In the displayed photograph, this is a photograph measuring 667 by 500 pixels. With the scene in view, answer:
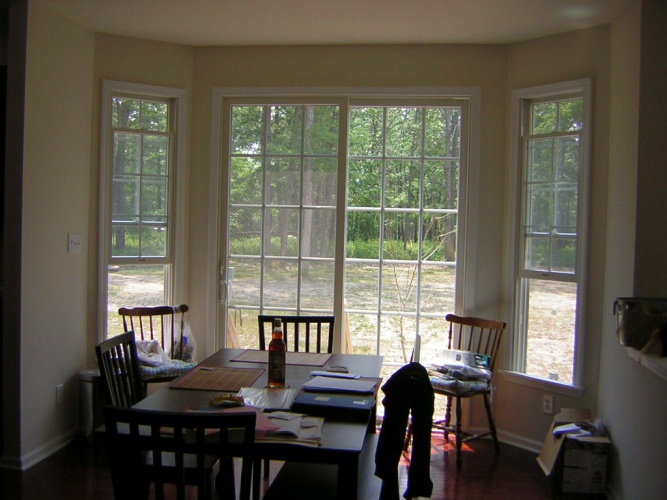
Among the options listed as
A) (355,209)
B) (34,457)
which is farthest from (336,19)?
(34,457)

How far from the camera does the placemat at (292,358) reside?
3027 mm

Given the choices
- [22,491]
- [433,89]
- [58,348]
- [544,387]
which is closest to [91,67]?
[58,348]

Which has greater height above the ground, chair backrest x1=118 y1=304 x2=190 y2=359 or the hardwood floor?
chair backrest x1=118 y1=304 x2=190 y2=359

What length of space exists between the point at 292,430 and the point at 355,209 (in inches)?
98.3

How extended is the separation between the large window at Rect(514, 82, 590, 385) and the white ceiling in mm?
479

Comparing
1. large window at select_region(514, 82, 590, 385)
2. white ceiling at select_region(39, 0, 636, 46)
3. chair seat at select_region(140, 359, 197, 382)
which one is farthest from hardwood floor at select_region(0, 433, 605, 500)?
white ceiling at select_region(39, 0, 636, 46)

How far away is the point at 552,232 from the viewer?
3936mm

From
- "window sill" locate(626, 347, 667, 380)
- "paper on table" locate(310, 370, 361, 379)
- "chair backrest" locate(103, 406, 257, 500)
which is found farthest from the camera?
"paper on table" locate(310, 370, 361, 379)

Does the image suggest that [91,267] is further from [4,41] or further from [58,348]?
[4,41]

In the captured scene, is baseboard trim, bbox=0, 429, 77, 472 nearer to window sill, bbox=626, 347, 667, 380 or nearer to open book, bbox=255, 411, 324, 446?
open book, bbox=255, 411, 324, 446

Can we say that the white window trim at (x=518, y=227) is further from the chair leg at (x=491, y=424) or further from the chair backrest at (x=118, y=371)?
the chair backrest at (x=118, y=371)

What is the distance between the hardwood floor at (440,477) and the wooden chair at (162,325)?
76cm

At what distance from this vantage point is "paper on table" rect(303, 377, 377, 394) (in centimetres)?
249

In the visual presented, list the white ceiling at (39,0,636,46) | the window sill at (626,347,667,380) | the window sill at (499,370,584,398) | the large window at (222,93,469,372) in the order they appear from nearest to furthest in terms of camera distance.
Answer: the window sill at (626,347,667,380) → the white ceiling at (39,0,636,46) → the window sill at (499,370,584,398) → the large window at (222,93,469,372)
